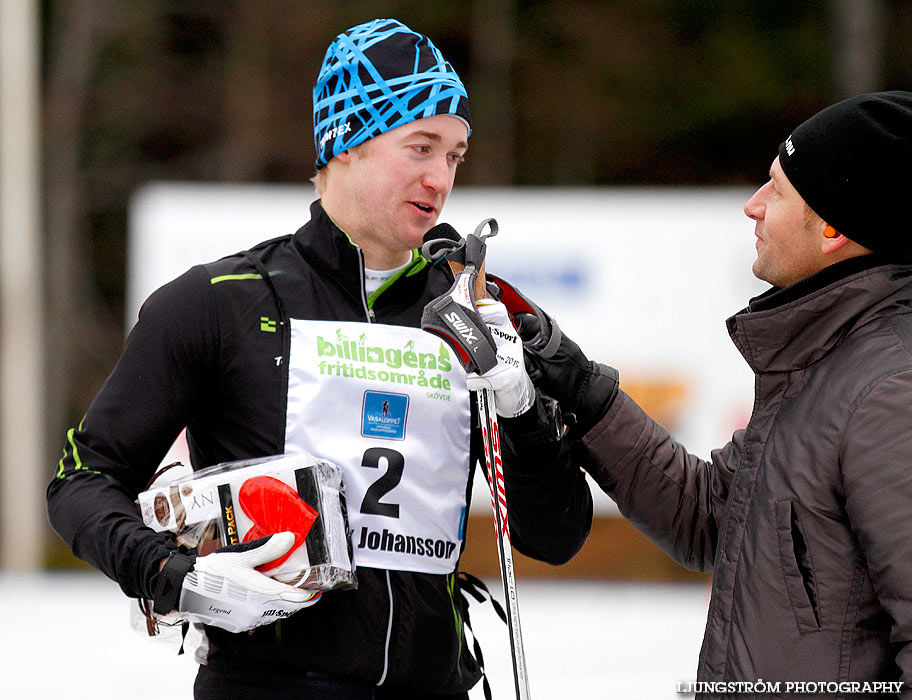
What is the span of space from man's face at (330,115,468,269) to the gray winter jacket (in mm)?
683

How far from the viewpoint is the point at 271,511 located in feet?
6.46

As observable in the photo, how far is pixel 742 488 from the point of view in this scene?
196 cm

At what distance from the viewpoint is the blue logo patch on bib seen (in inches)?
85.0

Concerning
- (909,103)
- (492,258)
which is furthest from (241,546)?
(492,258)

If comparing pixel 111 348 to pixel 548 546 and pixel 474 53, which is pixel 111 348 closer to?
pixel 474 53

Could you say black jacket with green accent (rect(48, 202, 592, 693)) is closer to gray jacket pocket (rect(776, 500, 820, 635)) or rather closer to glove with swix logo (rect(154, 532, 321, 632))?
glove with swix logo (rect(154, 532, 321, 632))

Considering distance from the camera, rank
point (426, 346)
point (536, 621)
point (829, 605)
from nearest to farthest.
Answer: point (829, 605) < point (426, 346) < point (536, 621)

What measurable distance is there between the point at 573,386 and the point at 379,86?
735 millimetres

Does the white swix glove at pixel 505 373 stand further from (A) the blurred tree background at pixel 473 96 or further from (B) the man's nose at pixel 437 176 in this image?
(A) the blurred tree background at pixel 473 96

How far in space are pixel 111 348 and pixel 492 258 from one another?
888 cm

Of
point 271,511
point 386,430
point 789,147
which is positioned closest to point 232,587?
point 271,511

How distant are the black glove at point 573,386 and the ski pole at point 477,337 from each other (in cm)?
16

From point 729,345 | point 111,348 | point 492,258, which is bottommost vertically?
point 111,348

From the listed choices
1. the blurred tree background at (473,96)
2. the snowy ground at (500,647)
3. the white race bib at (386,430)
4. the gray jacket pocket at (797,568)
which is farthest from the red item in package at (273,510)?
the blurred tree background at (473,96)
